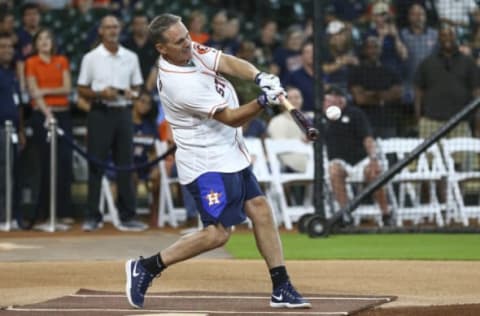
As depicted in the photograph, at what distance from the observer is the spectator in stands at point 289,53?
58.7 feet

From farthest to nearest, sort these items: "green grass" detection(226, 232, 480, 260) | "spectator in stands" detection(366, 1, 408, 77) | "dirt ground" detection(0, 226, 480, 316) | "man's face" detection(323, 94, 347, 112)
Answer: "spectator in stands" detection(366, 1, 408, 77)
"man's face" detection(323, 94, 347, 112)
"green grass" detection(226, 232, 480, 260)
"dirt ground" detection(0, 226, 480, 316)

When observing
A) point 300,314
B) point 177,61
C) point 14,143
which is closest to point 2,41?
point 14,143

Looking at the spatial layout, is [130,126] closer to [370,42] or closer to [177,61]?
[370,42]

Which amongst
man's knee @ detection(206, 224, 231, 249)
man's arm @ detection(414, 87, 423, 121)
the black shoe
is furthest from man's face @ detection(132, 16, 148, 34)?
man's knee @ detection(206, 224, 231, 249)

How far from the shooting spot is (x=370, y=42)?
1540 centimetres

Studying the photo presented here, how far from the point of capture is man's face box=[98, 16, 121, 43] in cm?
1472

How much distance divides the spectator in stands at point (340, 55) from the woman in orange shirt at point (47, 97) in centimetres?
323

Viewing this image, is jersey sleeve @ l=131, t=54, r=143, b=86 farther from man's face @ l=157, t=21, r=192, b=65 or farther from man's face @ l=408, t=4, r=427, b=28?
man's face @ l=157, t=21, r=192, b=65

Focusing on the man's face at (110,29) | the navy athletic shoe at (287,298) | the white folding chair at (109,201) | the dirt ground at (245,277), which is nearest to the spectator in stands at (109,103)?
the man's face at (110,29)

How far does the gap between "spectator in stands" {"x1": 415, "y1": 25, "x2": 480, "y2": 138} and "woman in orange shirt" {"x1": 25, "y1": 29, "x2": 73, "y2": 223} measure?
14.3 ft

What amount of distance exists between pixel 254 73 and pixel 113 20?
273 inches

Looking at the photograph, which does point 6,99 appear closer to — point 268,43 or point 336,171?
point 336,171

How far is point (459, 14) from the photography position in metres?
15.1

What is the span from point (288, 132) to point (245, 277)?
6289mm
